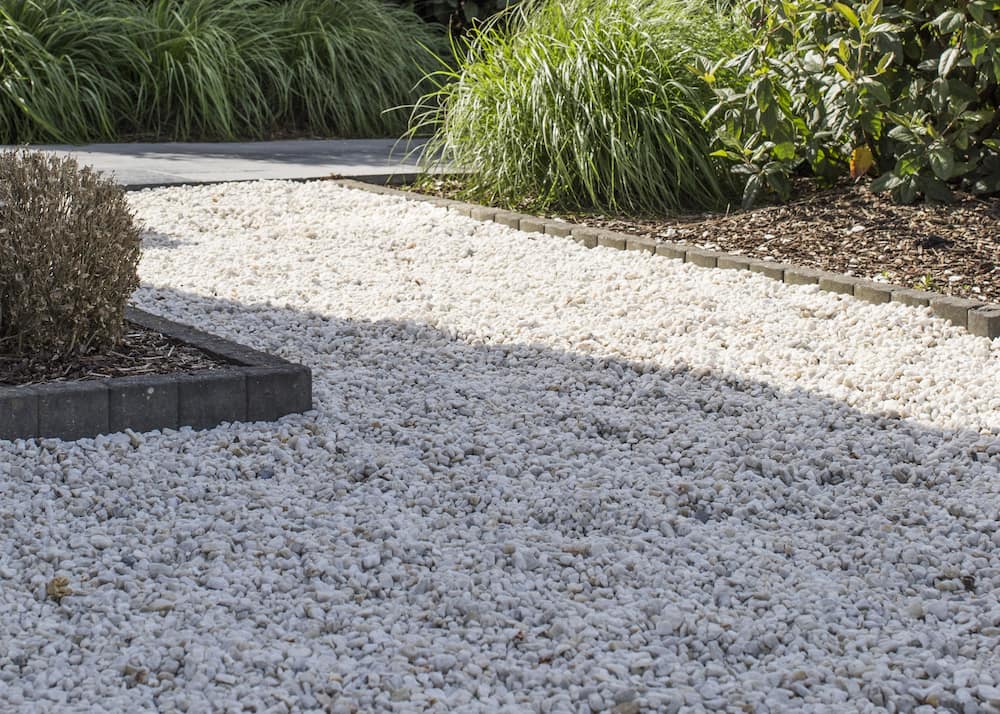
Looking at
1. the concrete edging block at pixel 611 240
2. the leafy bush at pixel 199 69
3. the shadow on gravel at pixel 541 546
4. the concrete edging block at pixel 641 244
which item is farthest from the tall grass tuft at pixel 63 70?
the shadow on gravel at pixel 541 546

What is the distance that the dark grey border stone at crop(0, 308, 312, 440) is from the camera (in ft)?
10.9

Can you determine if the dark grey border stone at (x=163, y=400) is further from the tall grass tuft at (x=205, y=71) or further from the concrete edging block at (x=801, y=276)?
the tall grass tuft at (x=205, y=71)

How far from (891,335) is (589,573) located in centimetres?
224

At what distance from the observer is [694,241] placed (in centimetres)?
602

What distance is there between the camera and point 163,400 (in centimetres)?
346

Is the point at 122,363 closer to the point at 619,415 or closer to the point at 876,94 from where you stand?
the point at 619,415

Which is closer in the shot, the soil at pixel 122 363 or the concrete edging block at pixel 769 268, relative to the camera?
the soil at pixel 122 363

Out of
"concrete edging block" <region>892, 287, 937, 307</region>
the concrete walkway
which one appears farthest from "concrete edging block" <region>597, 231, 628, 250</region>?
the concrete walkway

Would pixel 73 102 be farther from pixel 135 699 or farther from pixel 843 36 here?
pixel 135 699

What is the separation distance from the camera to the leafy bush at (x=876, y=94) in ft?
18.7

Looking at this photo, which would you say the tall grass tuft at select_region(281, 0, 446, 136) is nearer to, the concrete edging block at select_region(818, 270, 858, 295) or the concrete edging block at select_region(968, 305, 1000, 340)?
the concrete edging block at select_region(818, 270, 858, 295)

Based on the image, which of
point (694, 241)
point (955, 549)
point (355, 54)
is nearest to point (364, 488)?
point (955, 549)

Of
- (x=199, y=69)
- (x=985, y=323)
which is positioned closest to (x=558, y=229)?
(x=985, y=323)

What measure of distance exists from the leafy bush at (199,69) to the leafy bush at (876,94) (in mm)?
3786
